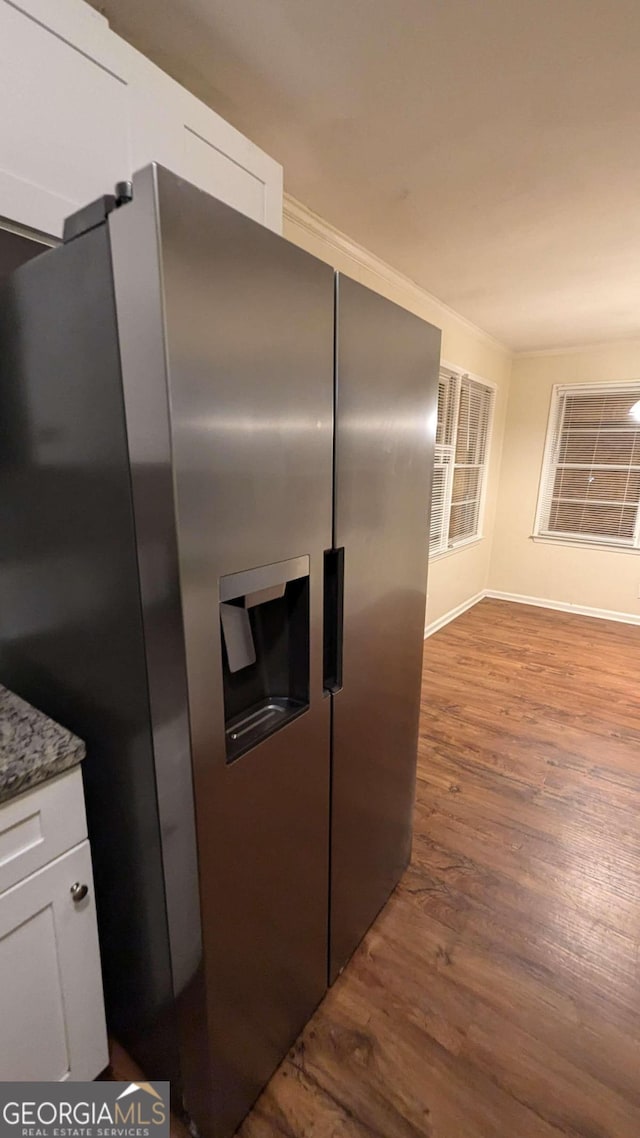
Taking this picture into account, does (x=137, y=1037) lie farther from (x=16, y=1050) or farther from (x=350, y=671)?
(x=350, y=671)

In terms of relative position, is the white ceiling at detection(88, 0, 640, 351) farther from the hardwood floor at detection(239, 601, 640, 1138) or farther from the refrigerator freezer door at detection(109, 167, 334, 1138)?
the hardwood floor at detection(239, 601, 640, 1138)

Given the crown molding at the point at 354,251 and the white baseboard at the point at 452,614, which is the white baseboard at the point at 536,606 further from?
the crown molding at the point at 354,251

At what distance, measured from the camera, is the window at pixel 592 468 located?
447cm

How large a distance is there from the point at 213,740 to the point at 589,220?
2.73 m

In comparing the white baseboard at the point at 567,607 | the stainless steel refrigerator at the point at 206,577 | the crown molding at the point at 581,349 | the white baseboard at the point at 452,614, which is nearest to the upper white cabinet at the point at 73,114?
the stainless steel refrigerator at the point at 206,577

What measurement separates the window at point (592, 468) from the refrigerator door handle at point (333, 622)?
4.52m

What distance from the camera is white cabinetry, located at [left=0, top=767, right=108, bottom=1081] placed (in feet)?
2.77

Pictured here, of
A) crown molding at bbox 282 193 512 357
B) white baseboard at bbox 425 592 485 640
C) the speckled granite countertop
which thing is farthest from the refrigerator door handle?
white baseboard at bbox 425 592 485 640

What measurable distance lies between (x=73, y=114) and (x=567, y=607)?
525cm

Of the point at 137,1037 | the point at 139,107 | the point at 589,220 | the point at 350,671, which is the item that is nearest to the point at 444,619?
the point at 589,220

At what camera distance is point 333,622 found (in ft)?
3.68

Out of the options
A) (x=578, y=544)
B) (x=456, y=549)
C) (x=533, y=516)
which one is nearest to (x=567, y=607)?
(x=578, y=544)

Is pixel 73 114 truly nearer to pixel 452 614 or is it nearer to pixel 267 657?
pixel 267 657

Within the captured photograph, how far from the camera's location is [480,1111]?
1131 millimetres
